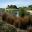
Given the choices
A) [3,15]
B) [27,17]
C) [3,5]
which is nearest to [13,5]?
[3,5]

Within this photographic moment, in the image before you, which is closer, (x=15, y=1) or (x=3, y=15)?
(x=3, y=15)

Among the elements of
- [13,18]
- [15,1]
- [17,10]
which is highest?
[15,1]

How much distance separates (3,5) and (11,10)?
20 centimetres

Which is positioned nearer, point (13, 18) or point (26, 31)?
point (26, 31)

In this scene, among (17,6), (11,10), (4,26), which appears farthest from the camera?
(17,6)

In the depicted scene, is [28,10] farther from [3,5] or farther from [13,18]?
[3,5]

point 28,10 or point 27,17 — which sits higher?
point 28,10

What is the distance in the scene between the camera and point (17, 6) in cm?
169

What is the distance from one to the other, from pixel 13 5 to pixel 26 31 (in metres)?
0.65

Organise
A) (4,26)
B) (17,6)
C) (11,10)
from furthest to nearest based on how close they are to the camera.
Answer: (17,6)
(11,10)
(4,26)

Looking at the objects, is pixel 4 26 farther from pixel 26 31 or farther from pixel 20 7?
pixel 20 7

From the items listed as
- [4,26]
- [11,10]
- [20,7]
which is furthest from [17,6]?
[4,26]

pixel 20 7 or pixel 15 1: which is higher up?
pixel 15 1

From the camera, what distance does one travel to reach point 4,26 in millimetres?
1177
